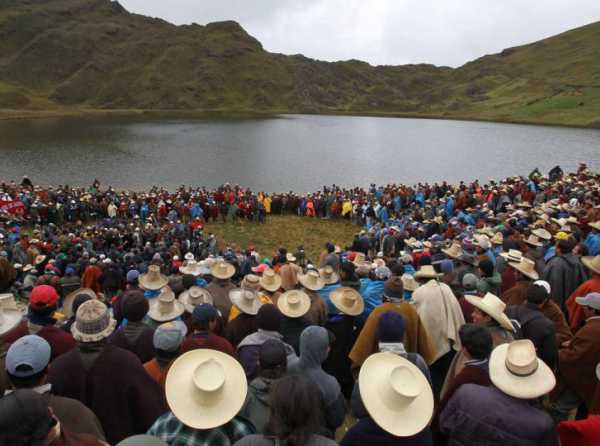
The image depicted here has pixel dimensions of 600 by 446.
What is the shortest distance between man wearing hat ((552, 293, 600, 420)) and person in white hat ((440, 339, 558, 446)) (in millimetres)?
1856

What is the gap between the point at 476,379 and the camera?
4.17 metres

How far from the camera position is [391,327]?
14.6 ft

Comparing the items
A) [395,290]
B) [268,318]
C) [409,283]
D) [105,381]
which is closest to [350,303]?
[395,290]

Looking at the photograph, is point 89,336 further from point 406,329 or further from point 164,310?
point 406,329

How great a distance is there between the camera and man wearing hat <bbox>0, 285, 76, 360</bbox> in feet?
16.8

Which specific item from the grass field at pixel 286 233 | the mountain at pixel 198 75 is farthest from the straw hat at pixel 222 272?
the mountain at pixel 198 75

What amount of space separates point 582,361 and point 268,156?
52859 millimetres

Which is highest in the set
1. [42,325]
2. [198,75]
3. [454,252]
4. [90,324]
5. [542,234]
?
[198,75]

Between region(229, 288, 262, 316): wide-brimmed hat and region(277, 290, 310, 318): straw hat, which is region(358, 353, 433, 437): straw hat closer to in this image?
region(277, 290, 310, 318): straw hat

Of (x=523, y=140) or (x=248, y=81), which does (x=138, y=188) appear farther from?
(x=248, y=81)

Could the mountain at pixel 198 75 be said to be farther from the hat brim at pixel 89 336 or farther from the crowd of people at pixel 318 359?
the hat brim at pixel 89 336

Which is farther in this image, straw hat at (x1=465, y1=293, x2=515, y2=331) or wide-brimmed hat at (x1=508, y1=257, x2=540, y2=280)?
wide-brimmed hat at (x1=508, y1=257, x2=540, y2=280)

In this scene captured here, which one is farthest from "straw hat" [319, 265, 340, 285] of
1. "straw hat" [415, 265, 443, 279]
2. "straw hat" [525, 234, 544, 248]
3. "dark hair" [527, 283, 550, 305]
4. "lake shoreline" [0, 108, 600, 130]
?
"lake shoreline" [0, 108, 600, 130]

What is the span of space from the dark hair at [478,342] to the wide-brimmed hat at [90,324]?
12.0ft
